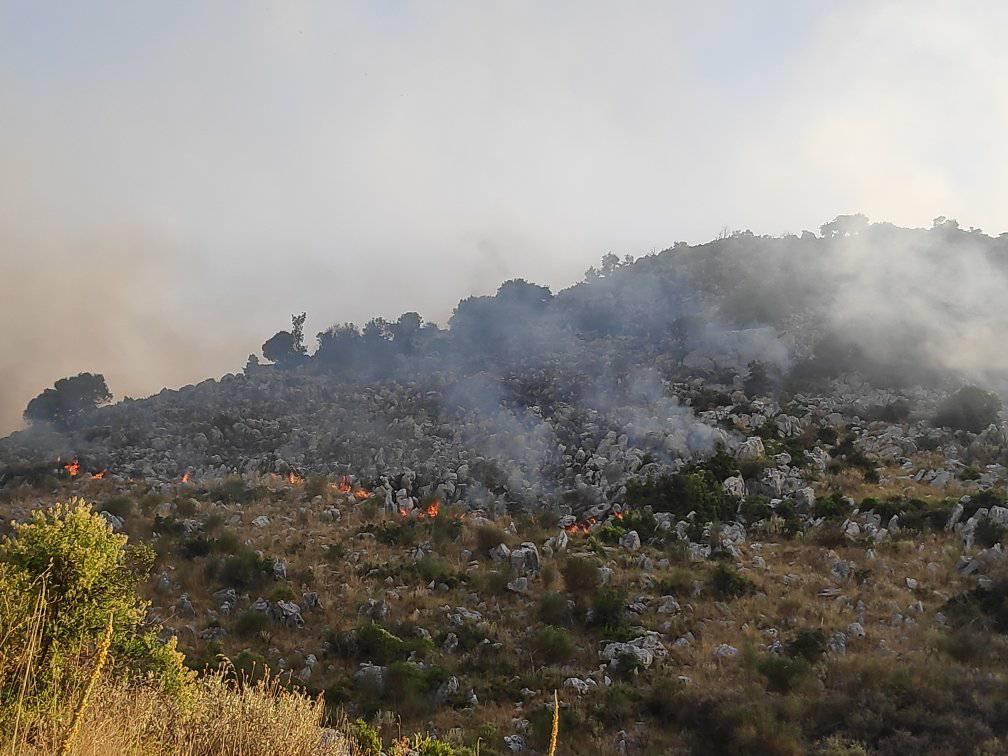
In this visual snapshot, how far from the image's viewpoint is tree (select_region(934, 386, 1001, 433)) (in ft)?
107

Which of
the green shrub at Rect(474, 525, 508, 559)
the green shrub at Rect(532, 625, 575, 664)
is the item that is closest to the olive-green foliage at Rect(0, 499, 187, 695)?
the green shrub at Rect(532, 625, 575, 664)

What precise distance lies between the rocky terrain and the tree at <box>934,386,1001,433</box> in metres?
0.15

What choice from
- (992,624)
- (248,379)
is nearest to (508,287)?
(248,379)

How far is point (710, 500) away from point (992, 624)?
1207 centimetres

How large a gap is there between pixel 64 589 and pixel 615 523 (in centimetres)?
2045

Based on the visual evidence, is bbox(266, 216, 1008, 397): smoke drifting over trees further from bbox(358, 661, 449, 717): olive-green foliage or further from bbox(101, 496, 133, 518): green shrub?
bbox(358, 661, 449, 717): olive-green foliage

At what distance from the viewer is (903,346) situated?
45656 mm

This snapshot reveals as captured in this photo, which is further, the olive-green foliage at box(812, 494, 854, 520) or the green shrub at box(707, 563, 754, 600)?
the olive-green foliage at box(812, 494, 854, 520)

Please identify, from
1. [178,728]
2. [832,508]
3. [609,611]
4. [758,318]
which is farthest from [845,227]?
[178,728]

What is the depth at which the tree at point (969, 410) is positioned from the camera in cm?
3250

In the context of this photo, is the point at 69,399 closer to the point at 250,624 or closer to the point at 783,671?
the point at 250,624

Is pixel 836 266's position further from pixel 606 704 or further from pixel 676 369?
pixel 606 704

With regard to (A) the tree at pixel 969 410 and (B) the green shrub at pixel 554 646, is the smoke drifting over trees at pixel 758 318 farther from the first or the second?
(B) the green shrub at pixel 554 646

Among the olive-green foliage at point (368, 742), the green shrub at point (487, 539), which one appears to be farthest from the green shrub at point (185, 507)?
the olive-green foliage at point (368, 742)
